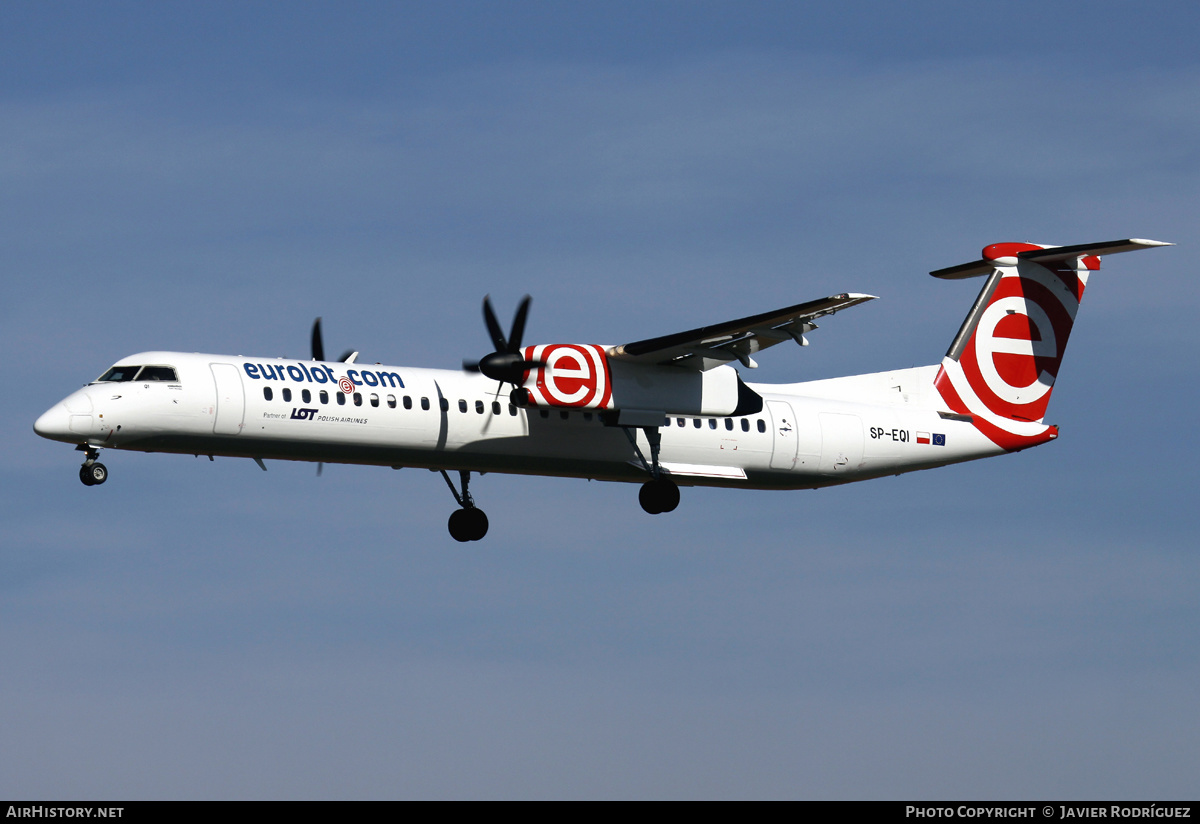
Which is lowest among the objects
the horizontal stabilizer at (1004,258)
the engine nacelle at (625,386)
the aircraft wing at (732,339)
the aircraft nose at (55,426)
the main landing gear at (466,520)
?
the main landing gear at (466,520)

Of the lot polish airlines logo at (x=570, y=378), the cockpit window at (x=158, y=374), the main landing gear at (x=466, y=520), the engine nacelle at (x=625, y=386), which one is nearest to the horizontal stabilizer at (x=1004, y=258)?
the engine nacelle at (x=625, y=386)

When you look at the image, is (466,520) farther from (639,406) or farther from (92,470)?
(92,470)

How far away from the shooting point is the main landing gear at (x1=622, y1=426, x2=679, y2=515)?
2670 centimetres

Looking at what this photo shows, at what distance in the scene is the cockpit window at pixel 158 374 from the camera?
23784 millimetres

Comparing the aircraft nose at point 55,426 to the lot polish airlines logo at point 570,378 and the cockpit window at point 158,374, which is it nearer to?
the cockpit window at point 158,374

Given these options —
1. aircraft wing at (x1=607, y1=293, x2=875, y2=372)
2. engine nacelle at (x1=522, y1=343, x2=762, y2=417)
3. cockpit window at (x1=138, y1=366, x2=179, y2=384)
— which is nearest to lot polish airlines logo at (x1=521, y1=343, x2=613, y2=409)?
engine nacelle at (x1=522, y1=343, x2=762, y2=417)

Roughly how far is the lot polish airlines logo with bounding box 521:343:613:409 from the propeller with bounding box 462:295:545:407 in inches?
6.2

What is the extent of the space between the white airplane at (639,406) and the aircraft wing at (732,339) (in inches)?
1.5

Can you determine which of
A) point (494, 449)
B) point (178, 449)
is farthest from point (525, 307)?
point (178, 449)

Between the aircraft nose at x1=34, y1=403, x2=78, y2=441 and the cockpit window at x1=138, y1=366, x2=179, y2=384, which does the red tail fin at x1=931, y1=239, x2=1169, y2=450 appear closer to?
the cockpit window at x1=138, y1=366, x2=179, y2=384

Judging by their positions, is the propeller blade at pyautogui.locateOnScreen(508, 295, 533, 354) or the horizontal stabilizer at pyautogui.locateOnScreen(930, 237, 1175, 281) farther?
the horizontal stabilizer at pyautogui.locateOnScreen(930, 237, 1175, 281)
